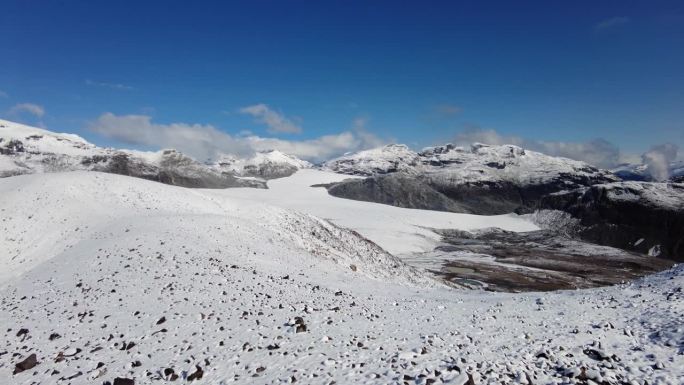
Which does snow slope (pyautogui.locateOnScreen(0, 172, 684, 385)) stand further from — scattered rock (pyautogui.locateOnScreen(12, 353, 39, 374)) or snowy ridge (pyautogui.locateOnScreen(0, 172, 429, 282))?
snowy ridge (pyautogui.locateOnScreen(0, 172, 429, 282))

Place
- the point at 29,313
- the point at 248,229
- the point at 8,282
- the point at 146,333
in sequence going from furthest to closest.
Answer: the point at 248,229 < the point at 8,282 < the point at 29,313 < the point at 146,333

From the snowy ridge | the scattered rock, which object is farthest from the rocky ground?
the scattered rock

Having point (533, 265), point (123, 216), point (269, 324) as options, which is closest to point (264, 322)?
point (269, 324)

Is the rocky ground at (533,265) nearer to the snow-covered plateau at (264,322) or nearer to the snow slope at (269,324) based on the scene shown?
the snow-covered plateau at (264,322)

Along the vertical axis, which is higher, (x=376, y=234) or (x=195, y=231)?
(x=195, y=231)

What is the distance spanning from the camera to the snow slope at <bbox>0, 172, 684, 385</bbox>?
46.3 ft

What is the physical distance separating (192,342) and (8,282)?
22.3 meters

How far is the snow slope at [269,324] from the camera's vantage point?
14117 mm

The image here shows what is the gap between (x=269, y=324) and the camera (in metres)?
A: 18.1

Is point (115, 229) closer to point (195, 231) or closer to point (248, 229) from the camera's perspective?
point (195, 231)

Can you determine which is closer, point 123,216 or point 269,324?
point 269,324

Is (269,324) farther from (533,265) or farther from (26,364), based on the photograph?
(533,265)

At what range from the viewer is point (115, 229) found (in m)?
35.0

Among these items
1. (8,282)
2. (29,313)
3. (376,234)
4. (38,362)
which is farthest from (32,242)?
(376,234)
